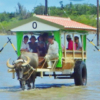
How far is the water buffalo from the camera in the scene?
16969mm

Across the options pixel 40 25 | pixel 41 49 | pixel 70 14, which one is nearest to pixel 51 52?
pixel 41 49

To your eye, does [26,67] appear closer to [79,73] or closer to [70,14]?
[79,73]

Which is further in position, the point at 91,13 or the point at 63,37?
the point at 91,13

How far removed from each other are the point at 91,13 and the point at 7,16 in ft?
51.7

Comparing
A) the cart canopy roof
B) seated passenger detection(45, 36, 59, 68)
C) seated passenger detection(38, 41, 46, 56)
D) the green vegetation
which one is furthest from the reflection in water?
the green vegetation

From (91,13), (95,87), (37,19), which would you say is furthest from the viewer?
(91,13)

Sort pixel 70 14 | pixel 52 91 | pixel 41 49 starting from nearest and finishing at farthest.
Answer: pixel 52 91, pixel 41 49, pixel 70 14

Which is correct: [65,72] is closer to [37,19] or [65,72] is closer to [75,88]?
[75,88]

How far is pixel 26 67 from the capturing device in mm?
17109

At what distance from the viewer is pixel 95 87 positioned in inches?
776

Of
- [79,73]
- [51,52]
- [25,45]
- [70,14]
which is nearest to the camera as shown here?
[51,52]

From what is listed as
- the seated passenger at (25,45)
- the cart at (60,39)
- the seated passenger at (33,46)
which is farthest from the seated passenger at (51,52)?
the seated passenger at (25,45)

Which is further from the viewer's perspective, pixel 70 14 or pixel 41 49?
pixel 70 14

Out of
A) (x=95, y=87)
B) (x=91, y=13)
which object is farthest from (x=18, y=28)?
(x=91, y=13)
